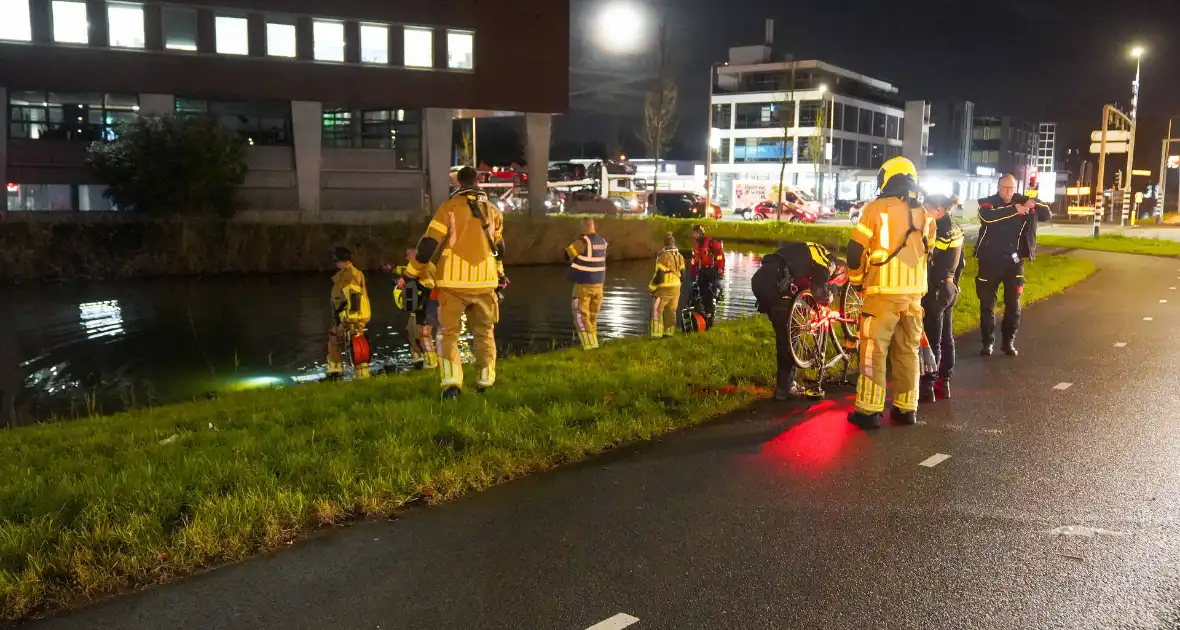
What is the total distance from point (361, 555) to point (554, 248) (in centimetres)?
2550

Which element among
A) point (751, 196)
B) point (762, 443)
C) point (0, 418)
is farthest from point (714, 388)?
point (751, 196)

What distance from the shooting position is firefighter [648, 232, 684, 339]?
13.5m

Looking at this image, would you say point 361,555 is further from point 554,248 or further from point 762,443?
point 554,248

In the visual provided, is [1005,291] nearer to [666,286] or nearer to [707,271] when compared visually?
[666,286]

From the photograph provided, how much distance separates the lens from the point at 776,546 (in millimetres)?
4828

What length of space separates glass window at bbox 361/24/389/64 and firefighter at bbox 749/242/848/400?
29.8m

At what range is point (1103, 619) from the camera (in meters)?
3.97

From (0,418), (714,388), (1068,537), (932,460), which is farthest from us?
(0,418)

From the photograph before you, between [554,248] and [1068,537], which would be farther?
[554,248]

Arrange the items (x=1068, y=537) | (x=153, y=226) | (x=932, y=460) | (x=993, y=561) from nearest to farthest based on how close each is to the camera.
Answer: (x=993, y=561), (x=1068, y=537), (x=932, y=460), (x=153, y=226)

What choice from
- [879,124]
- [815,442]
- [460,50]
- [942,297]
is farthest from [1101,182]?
[879,124]

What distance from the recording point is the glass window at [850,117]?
85500mm

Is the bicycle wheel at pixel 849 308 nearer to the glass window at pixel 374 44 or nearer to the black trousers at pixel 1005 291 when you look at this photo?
the black trousers at pixel 1005 291

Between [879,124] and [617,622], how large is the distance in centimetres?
9429
